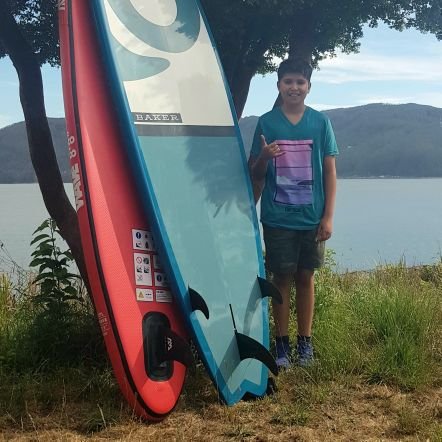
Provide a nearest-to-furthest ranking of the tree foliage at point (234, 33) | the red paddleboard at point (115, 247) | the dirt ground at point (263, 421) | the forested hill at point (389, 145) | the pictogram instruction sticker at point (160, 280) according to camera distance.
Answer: the dirt ground at point (263, 421) < the red paddleboard at point (115, 247) < the pictogram instruction sticker at point (160, 280) < the tree foliage at point (234, 33) < the forested hill at point (389, 145)

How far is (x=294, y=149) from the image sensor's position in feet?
9.30

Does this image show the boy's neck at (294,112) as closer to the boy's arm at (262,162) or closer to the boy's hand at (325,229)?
the boy's arm at (262,162)

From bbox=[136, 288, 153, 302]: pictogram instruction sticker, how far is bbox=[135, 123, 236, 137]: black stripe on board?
2.53ft

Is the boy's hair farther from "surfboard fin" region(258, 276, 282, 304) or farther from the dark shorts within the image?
"surfboard fin" region(258, 276, 282, 304)

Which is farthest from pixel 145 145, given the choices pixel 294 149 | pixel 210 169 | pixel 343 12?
pixel 343 12

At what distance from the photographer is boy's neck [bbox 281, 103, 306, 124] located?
290cm

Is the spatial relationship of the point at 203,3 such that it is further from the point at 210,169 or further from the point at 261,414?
the point at 261,414

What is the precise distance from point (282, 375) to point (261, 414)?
14.9 inches

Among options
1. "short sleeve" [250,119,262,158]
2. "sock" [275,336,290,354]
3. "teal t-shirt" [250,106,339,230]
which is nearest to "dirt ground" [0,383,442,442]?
"sock" [275,336,290,354]

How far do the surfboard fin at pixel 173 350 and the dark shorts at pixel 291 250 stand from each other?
653 mm

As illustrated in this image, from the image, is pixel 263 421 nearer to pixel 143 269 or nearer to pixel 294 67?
pixel 143 269

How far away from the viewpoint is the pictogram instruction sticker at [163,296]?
2609 mm

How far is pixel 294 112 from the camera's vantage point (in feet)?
9.54

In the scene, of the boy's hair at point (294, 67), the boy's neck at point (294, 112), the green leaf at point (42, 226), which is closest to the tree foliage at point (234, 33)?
the green leaf at point (42, 226)
